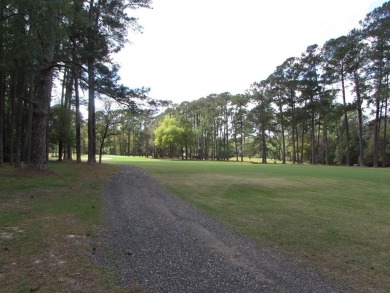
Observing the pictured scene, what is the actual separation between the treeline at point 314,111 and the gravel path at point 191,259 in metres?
28.3

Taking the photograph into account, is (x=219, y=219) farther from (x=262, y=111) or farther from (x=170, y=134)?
(x=170, y=134)

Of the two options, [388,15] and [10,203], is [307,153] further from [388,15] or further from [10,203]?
[10,203]

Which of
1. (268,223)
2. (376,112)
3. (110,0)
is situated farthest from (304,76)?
(268,223)

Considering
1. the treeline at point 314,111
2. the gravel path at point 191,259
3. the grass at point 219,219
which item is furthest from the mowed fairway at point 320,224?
the treeline at point 314,111

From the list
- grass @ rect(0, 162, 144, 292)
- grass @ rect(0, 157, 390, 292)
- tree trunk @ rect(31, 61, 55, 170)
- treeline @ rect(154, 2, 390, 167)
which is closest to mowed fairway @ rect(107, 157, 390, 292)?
grass @ rect(0, 157, 390, 292)

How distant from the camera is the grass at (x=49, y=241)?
3832mm

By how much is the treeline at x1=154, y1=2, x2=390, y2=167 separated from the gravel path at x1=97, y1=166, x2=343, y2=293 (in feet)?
92.8

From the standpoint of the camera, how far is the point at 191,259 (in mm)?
4844

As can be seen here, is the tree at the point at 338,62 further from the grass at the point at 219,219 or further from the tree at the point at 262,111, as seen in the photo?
the grass at the point at 219,219

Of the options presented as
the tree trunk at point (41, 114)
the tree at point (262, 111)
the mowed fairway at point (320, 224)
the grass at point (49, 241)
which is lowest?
the mowed fairway at point (320, 224)

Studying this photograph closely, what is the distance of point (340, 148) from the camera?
56.4 metres

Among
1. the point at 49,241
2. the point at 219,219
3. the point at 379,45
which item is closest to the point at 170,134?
the point at 379,45

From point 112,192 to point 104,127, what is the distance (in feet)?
87.4

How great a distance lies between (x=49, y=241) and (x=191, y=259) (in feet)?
8.82
